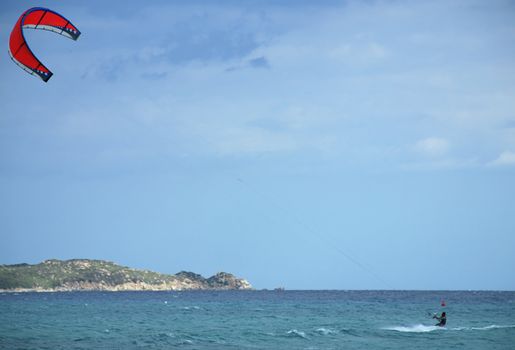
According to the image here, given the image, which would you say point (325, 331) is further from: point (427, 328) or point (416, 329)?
point (427, 328)

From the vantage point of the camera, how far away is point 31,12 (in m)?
32.6

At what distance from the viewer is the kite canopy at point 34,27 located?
104 ft

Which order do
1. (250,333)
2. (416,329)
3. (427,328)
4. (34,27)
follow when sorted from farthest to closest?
(427,328) → (416,329) → (250,333) → (34,27)

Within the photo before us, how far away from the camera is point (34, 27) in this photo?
1316 inches

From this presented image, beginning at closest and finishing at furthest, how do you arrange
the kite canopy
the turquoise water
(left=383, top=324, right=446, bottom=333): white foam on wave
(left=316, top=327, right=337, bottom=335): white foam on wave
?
the kite canopy < the turquoise water < (left=316, top=327, right=337, bottom=335): white foam on wave < (left=383, top=324, right=446, bottom=333): white foam on wave

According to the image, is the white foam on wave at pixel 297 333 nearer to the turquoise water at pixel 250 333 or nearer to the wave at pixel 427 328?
the turquoise water at pixel 250 333

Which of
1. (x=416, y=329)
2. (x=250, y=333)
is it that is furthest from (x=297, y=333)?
(x=416, y=329)

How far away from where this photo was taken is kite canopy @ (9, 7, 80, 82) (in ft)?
104

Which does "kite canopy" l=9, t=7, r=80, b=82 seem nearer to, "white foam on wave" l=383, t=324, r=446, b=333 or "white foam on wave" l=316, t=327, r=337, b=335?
"white foam on wave" l=316, t=327, r=337, b=335

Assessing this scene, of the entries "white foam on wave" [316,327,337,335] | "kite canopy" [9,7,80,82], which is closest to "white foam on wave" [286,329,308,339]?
"white foam on wave" [316,327,337,335]

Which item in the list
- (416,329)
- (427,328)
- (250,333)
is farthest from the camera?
(427,328)

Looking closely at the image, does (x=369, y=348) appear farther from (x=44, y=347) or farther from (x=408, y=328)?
(x=44, y=347)

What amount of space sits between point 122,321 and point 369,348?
27.8m

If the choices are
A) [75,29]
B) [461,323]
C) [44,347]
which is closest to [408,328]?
[461,323]
